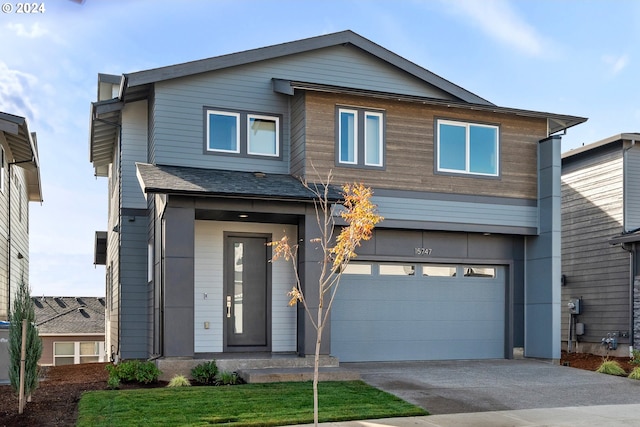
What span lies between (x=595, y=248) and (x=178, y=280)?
1316 centimetres

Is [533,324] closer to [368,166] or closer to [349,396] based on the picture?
[368,166]

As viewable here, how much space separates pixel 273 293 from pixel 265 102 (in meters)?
4.40

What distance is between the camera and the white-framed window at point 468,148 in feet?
51.3

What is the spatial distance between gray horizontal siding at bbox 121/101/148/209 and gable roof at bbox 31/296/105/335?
2015 centimetres

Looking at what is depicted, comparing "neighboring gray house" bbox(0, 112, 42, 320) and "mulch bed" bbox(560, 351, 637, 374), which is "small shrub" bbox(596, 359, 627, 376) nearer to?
"mulch bed" bbox(560, 351, 637, 374)

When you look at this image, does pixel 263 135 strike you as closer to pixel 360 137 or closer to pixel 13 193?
pixel 360 137

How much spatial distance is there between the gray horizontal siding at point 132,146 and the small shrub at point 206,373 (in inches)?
228

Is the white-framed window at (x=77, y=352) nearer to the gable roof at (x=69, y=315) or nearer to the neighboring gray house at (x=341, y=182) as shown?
the gable roof at (x=69, y=315)

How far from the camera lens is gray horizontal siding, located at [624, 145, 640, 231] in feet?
61.7

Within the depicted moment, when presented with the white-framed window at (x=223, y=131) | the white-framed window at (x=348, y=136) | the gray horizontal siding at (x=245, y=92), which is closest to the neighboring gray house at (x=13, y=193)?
the gray horizontal siding at (x=245, y=92)

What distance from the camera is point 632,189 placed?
1892 cm

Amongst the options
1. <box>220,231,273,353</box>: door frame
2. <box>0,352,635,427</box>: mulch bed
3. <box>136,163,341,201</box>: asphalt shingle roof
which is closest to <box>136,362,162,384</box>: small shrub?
<box>0,352,635,427</box>: mulch bed

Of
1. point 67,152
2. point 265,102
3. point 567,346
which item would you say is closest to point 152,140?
point 265,102

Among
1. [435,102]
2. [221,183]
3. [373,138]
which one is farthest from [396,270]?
[221,183]
